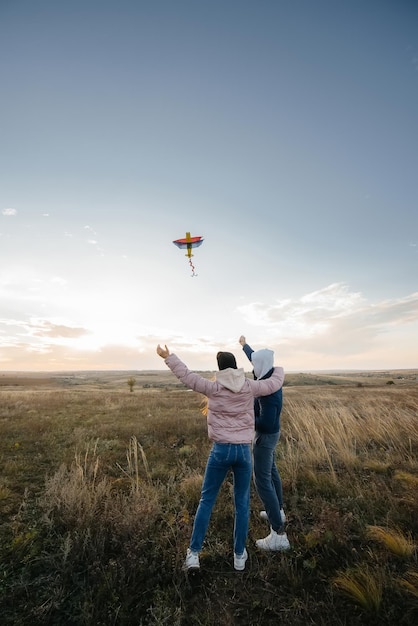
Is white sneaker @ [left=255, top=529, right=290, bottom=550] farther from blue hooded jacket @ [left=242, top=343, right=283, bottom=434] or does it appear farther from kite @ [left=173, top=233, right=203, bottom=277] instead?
kite @ [left=173, top=233, right=203, bottom=277]

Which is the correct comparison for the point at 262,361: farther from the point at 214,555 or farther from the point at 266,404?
the point at 214,555

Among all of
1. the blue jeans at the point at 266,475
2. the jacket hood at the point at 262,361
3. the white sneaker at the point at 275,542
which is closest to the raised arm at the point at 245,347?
the jacket hood at the point at 262,361

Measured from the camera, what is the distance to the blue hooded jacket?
4.06 m

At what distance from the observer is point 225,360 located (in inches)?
148

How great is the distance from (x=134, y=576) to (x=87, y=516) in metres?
1.35

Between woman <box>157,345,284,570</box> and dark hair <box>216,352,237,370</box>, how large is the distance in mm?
60

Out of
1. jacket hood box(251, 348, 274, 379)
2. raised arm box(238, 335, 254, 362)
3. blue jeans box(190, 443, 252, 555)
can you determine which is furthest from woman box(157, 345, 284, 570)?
raised arm box(238, 335, 254, 362)

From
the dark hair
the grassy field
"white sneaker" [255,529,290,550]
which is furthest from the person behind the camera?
"white sneaker" [255,529,290,550]

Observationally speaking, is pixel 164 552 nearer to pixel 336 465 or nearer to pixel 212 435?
pixel 212 435

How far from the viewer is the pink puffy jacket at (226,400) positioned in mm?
3547

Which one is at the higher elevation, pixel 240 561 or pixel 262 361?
pixel 262 361

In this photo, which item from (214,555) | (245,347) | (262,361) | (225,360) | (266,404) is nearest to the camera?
(225,360)

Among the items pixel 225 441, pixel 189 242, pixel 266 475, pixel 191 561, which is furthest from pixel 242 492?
pixel 189 242

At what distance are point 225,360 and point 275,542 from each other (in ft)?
8.29
